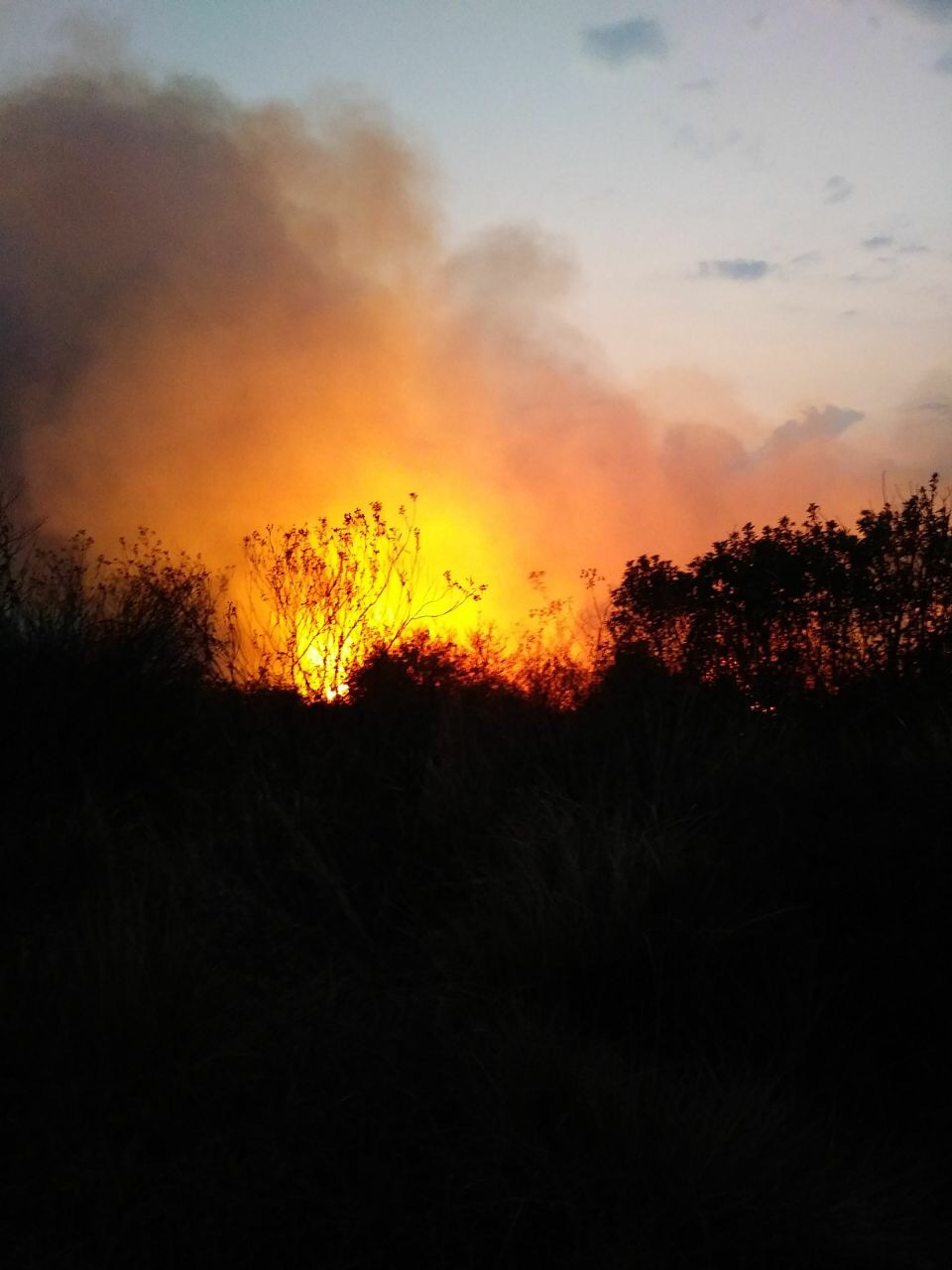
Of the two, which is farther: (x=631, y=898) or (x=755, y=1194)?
(x=631, y=898)

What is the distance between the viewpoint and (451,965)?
6.59 meters

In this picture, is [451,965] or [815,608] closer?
[451,965]

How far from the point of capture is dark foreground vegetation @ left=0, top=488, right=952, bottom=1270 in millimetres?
4281

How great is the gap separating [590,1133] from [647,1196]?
0.35m

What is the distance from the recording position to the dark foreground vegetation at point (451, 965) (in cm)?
428

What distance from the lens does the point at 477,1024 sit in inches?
224

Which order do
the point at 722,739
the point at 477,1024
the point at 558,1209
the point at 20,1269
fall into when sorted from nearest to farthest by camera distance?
the point at 20,1269 < the point at 558,1209 < the point at 477,1024 < the point at 722,739

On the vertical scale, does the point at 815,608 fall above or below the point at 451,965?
above

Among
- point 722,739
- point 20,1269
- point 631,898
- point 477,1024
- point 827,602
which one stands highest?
point 827,602

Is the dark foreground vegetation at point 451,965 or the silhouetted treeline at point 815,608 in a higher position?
the silhouetted treeline at point 815,608

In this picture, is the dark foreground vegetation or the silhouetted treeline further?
the silhouetted treeline

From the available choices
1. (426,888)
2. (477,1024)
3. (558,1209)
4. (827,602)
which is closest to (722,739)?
(426,888)

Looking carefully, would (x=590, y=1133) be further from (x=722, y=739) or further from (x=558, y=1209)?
(x=722, y=739)

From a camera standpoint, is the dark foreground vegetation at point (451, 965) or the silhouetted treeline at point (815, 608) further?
the silhouetted treeline at point (815, 608)
